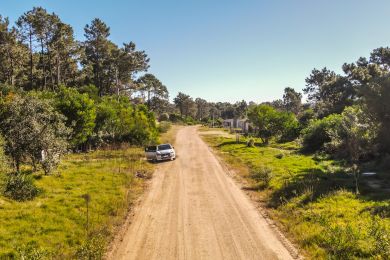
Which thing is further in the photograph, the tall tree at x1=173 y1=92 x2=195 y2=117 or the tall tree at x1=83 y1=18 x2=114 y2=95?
the tall tree at x1=173 y1=92 x2=195 y2=117

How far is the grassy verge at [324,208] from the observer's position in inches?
449

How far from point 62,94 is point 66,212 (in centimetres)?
2030

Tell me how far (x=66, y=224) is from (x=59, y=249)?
234cm

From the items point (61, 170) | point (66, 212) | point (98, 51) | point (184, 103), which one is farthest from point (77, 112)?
point (184, 103)

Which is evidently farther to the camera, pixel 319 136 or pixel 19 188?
pixel 319 136

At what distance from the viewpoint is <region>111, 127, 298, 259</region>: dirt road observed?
38.1 ft

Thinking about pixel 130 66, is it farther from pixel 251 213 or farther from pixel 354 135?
pixel 251 213

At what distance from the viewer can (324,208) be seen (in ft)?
53.2

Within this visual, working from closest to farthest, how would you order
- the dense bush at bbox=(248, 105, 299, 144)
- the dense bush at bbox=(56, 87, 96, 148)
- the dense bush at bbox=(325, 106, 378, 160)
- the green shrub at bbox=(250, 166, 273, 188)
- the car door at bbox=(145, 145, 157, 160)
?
the green shrub at bbox=(250, 166, 273, 188) → the dense bush at bbox=(325, 106, 378, 160) → the dense bush at bbox=(56, 87, 96, 148) → the car door at bbox=(145, 145, 157, 160) → the dense bush at bbox=(248, 105, 299, 144)

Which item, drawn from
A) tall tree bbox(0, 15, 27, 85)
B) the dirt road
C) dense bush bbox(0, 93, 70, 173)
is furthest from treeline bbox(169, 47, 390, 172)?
tall tree bbox(0, 15, 27, 85)

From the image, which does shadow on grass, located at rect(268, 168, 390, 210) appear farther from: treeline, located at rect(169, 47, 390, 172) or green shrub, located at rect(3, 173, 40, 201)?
green shrub, located at rect(3, 173, 40, 201)

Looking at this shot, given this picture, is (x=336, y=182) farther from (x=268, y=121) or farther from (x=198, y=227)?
(x=268, y=121)

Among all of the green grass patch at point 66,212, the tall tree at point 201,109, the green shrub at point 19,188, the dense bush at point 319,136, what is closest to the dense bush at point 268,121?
the dense bush at point 319,136

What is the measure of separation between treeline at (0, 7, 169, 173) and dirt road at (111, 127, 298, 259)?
8.47 metres
